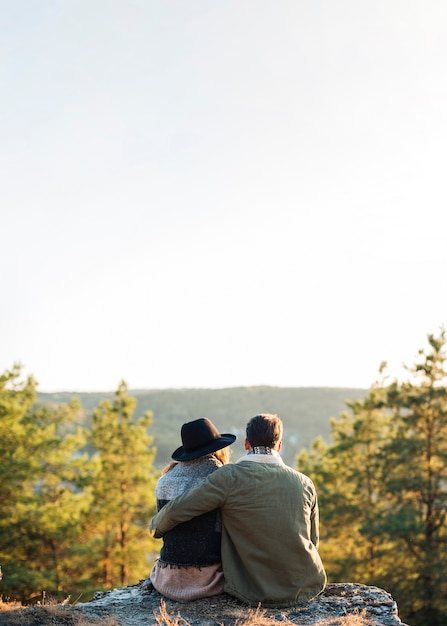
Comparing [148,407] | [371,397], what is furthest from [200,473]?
[148,407]

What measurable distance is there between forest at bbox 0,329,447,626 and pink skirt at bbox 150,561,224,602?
11327mm

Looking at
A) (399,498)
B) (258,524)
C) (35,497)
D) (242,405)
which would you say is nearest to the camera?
(258,524)

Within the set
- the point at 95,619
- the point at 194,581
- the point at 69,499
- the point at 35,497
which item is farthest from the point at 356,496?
the point at 95,619

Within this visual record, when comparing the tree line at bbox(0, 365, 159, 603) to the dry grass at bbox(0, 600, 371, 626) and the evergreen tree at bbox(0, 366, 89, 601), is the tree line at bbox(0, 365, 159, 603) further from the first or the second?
the dry grass at bbox(0, 600, 371, 626)

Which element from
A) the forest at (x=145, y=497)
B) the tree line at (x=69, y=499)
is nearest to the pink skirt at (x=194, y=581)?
the forest at (x=145, y=497)

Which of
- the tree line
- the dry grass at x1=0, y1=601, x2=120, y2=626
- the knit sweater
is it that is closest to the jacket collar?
the knit sweater

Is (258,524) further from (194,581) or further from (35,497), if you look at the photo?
(35,497)

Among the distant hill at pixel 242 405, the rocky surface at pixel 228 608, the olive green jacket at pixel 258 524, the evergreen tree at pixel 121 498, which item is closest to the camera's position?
the rocky surface at pixel 228 608

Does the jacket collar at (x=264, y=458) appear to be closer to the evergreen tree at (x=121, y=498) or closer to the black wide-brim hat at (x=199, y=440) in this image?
the black wide-brim hat at (x=199, y=440)

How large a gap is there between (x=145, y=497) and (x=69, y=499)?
114 inches

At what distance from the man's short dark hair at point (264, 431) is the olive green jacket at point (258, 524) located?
0.41 feet

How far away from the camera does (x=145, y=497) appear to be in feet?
66.7

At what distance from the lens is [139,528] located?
Result: 20.8 m

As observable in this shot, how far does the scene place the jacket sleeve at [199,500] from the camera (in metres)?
4.71
